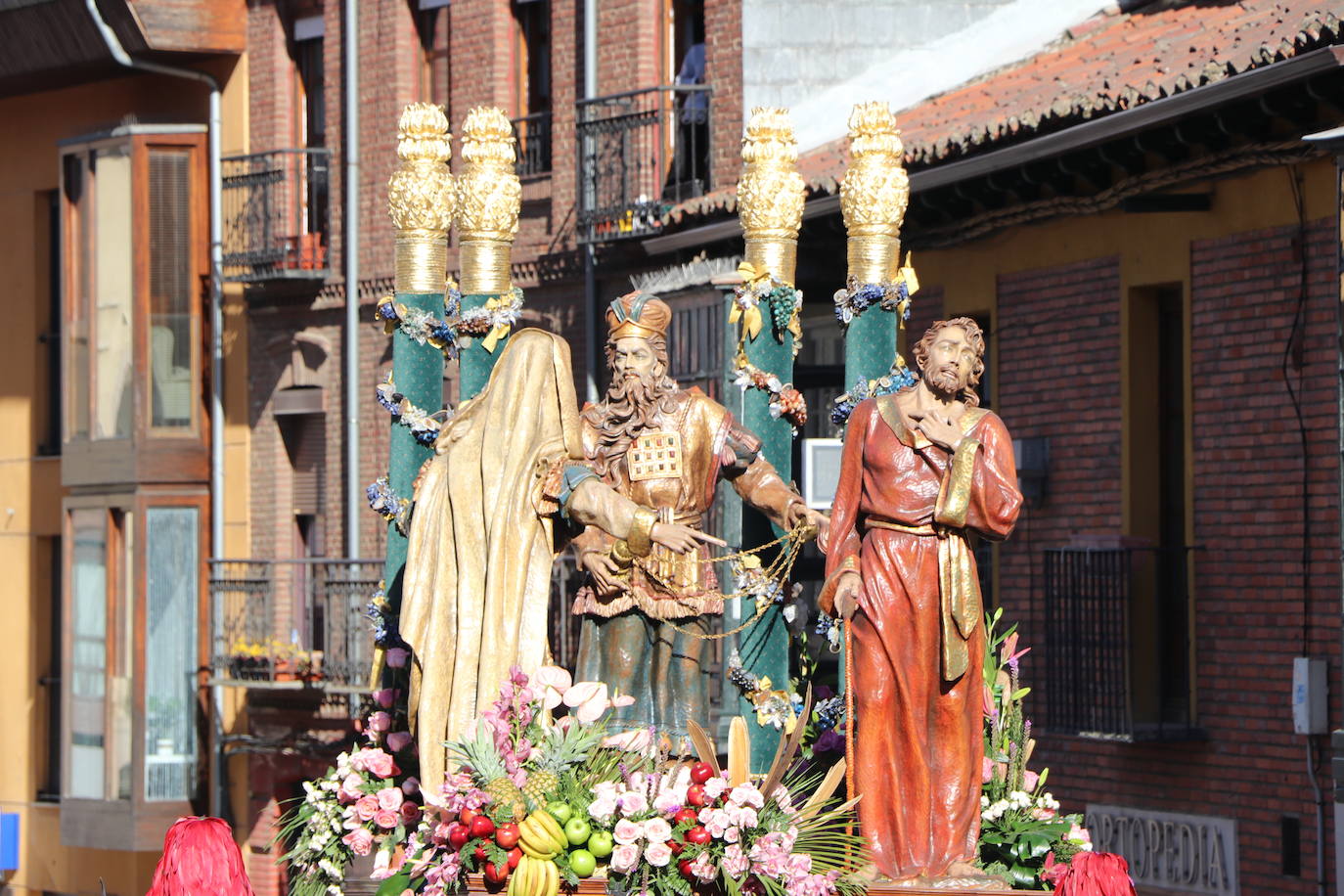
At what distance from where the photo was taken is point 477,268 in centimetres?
1469

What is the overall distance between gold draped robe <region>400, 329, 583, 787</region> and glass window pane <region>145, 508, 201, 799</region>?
15418mm

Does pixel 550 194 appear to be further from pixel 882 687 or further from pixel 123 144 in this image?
pixel 882 687

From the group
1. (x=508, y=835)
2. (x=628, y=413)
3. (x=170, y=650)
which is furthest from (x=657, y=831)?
(x=170, y=650)

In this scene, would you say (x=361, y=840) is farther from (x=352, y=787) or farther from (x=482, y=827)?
(x=482, y=827)

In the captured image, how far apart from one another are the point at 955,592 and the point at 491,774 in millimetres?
1859

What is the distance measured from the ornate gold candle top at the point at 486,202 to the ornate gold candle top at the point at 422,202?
0.73ft

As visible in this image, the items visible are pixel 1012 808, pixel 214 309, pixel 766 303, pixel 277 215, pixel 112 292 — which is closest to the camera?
pixel 1012 808

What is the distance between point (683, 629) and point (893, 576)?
1.40 m

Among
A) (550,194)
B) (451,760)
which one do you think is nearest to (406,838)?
(451,760)

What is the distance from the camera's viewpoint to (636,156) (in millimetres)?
23438

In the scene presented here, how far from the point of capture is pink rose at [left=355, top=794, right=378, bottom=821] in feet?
42.2

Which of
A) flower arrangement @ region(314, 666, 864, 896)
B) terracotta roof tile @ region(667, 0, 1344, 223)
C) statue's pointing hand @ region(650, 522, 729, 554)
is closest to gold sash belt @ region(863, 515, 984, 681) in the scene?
flower arrangement @ region(314, 666, 864, 896)

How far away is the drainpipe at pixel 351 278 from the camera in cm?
2672

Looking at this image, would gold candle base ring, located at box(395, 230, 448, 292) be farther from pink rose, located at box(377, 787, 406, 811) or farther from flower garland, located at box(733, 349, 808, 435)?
pink rose, located at box(377, 787, 406, 811)
